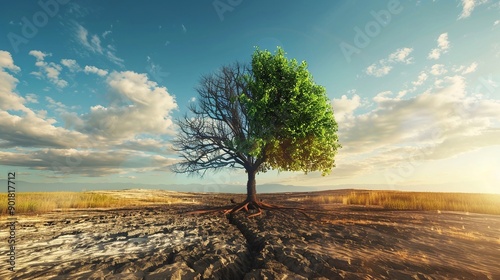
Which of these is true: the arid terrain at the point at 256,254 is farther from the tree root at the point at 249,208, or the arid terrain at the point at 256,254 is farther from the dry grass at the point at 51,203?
the dry grass at the point at 51,203

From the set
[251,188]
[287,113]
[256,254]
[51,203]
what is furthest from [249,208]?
[51,203]

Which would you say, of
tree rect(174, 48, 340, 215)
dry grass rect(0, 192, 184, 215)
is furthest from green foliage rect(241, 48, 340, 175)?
dry grass rect(0, 192, 184, 215)

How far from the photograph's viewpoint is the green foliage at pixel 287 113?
16.6 m

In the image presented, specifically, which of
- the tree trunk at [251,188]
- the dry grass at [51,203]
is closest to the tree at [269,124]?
the tree trunk at [251,188]

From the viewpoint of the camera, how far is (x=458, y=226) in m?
10.7

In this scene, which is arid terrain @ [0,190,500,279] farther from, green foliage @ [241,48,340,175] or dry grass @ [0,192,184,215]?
dry grass @ [0,192,184,215]

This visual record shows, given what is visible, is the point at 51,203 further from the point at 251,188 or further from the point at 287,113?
the point at 287,113

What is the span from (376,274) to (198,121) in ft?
54.1

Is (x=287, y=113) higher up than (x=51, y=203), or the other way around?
(x=287, y=113)

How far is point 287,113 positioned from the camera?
1695 centimetres

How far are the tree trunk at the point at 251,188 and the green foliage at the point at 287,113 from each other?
6.37 feet

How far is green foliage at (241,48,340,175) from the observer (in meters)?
16.6

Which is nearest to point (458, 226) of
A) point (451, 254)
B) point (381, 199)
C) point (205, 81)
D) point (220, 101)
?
point (451, 254)

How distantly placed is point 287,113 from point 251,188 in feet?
20.4
